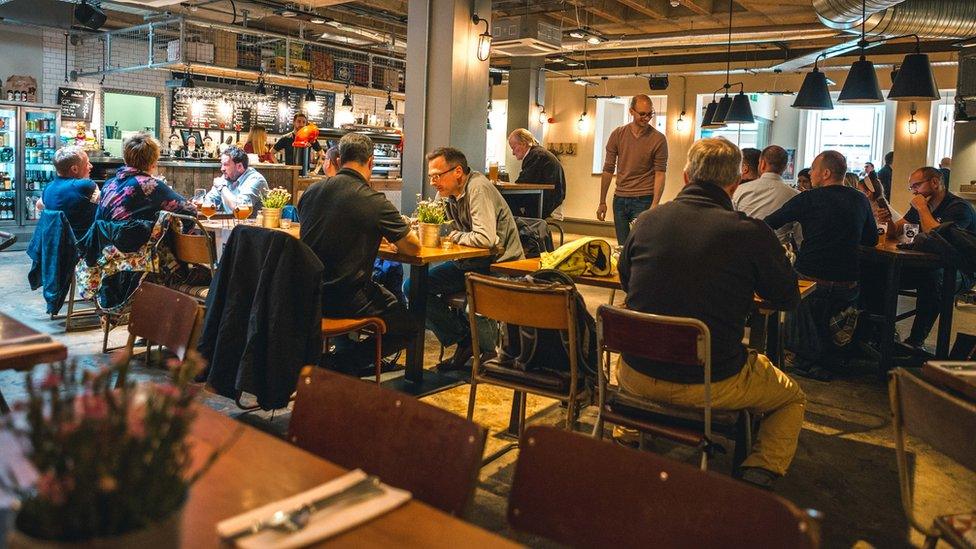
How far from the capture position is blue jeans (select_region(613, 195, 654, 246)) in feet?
24.2

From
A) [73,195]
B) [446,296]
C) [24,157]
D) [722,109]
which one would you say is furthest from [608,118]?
[446,296]

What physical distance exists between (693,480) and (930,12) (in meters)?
8.39

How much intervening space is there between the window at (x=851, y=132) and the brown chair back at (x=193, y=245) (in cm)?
1625

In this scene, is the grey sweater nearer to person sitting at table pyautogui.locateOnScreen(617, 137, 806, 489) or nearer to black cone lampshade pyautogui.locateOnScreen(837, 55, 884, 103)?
person sitting at table pyautogui.locateOnScreen(617, 137, 806, 489)

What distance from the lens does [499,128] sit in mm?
19031

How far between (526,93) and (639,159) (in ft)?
17.6

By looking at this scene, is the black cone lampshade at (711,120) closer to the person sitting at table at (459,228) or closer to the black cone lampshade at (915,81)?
the black cone lampshade at (915,81)

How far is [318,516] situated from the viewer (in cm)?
122

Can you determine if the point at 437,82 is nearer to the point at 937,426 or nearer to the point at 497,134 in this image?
the point at 937,426

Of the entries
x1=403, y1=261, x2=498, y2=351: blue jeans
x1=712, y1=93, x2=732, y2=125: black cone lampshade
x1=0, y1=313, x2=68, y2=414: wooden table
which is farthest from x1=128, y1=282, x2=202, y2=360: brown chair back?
x1=712, y1=93, x2=732, y2=125: black cone lampshade

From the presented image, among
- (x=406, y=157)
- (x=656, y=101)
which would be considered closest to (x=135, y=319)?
(x=406, y=157)

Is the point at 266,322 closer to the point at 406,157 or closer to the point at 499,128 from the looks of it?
the point at 406,157

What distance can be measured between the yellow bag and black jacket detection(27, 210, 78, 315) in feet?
11.9

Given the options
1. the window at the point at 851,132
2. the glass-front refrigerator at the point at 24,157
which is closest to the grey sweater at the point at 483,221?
the glass-front refrigerator at the point at 24,157
